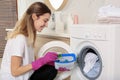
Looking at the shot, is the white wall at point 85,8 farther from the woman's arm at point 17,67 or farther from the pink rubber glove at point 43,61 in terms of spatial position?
the woman's arm at point 17,67

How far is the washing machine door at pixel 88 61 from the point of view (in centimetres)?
186

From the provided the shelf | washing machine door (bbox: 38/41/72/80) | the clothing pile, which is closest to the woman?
washing machine door (bbox: 38/41/72/80)

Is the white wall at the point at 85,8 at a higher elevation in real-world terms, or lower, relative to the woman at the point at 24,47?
higher

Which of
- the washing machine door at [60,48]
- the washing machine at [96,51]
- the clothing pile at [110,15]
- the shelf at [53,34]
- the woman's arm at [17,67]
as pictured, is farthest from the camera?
the shelf at [53,34]

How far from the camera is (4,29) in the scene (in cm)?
357

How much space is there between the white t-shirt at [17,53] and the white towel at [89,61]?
0.49 metres

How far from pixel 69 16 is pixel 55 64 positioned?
64cm

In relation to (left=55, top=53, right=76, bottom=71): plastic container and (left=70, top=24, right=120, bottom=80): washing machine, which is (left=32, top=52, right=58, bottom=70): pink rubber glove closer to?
(left=55, top=53, right=76, bottom=71): plastic container

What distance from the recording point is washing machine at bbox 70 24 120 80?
5.33 feet

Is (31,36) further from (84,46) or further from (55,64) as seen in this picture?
(84,46)

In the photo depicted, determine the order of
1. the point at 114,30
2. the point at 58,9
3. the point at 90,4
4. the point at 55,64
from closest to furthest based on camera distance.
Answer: the point at 114,30 < the point at 55,64 < the point at 90,4 < the point at 58,9

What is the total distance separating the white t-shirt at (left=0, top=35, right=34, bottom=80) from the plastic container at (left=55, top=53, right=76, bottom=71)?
0.26 m

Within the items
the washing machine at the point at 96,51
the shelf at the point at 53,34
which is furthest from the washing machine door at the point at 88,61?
the shelf at the point at 53,34

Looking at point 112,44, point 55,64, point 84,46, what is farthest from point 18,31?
point 112,44
